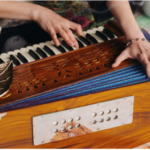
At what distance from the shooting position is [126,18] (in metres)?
1.22

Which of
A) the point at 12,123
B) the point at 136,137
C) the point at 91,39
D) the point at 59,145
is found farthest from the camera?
the point at 91,39

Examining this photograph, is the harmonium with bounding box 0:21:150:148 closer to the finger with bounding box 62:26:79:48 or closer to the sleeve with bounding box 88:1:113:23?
the finger with bounding box 62:26:79:48

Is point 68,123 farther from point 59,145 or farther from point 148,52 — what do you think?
point 148,52

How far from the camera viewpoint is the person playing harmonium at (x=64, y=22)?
1.06 metres

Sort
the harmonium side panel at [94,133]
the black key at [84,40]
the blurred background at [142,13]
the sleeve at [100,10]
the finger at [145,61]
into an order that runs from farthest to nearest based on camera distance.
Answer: the blurred background at [142,13] < the sleeve at [100,10] < the black key at [84,40] < the finger at [145,61] < the harmonium side panel at [94,133]

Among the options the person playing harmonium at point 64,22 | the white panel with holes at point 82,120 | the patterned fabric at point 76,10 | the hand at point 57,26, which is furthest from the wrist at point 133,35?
the patterned fabric at point 76,10

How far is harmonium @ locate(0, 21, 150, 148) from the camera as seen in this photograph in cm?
83

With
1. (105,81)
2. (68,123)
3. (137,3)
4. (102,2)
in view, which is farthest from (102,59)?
(137,3)

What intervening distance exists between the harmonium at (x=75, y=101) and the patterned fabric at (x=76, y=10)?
57 cm

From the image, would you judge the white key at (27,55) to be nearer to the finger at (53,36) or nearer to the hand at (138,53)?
the finger at (53,36)

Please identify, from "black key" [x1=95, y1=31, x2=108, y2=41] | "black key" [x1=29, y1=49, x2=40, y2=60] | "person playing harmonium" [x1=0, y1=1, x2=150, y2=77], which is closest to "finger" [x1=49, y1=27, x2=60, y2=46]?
"person playing harmonium" [x1=0, y1=1, x2=150, y2=77]

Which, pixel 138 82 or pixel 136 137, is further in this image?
pixel 136 137

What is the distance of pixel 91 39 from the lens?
1198 millimetres

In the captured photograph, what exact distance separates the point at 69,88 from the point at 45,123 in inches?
6.7
